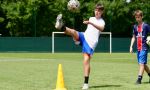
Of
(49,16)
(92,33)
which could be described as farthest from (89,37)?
(49,16)

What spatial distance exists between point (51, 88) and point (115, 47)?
40171mm

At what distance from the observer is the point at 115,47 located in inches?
2018

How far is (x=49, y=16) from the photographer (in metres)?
56.7

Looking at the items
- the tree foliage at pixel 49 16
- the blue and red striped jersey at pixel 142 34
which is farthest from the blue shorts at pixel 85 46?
the tree foliage at pixel 49 16

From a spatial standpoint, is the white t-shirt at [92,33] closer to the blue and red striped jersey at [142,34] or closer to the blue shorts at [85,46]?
the blue shorts at [85,46]

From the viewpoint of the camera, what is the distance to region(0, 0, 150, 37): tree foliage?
5538cm

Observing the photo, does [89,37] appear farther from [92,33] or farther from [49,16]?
[49,16]

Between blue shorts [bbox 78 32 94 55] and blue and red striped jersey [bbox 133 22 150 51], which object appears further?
blue and red striped jersey [bbox 133 22 150 51]

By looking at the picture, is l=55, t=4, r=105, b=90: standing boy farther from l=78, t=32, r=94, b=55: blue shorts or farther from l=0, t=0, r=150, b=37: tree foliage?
l=0, t=0, r=150, b=37: tree foliage

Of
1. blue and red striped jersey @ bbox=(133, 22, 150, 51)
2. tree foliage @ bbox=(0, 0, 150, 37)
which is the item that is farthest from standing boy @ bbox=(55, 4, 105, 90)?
tree foliage @ bbox=(0, 0, 150, 37)

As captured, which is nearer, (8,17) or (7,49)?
(7,49)

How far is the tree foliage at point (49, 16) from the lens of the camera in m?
55.4

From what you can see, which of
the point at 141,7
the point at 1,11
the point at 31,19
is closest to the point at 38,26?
the point at 31,19

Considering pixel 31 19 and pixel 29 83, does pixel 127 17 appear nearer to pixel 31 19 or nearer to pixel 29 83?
pixel 31 19
